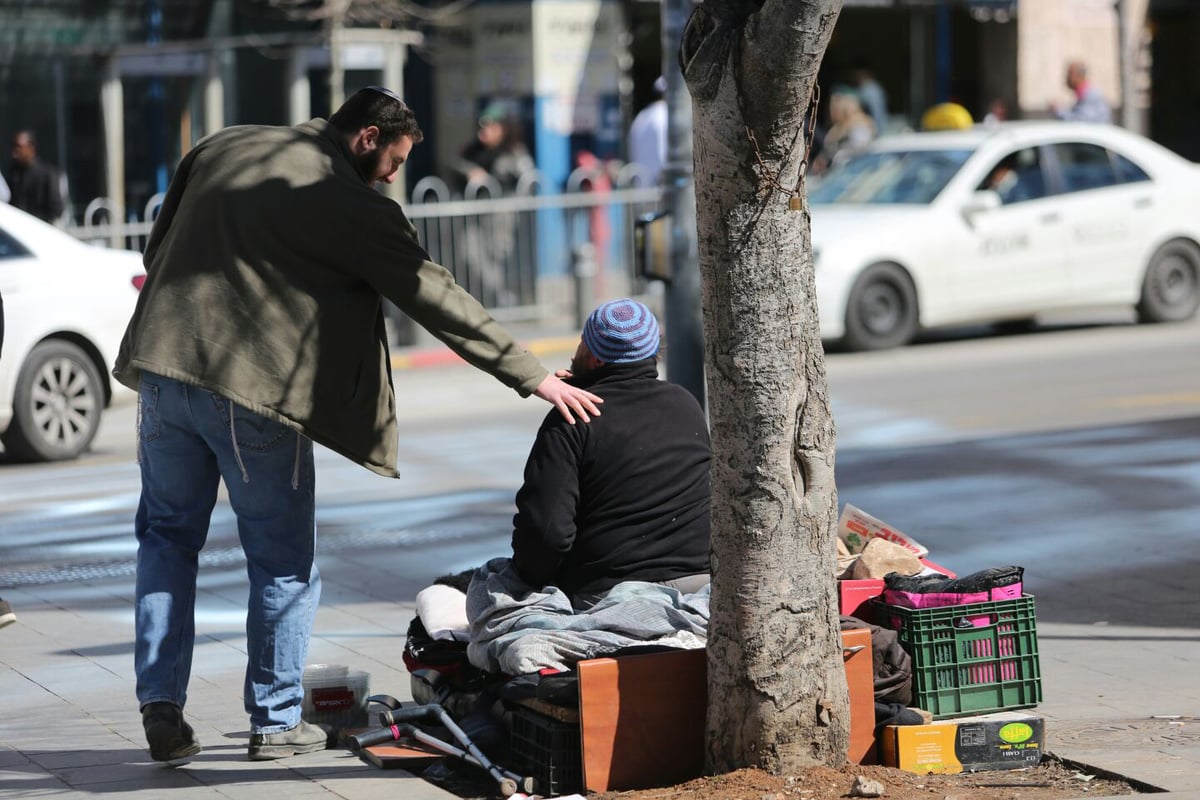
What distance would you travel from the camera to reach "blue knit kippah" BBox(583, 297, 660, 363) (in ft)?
18.6

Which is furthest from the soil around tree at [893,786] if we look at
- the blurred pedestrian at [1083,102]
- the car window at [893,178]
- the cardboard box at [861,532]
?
the blurred pedestrian at [1083,102]

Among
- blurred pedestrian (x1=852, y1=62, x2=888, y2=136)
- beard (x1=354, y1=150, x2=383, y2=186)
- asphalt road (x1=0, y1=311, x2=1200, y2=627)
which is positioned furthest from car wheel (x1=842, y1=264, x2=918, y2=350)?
beard (x1=354, y1=150, x2=383, y2=186)

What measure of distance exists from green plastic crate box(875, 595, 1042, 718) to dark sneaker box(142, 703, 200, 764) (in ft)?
6.62

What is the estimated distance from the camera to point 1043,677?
252 inches

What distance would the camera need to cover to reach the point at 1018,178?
53.8ft

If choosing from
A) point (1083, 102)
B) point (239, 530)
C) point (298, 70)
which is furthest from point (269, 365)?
point (1083, 102)

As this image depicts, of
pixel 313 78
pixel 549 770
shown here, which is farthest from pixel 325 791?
pixel 313 78

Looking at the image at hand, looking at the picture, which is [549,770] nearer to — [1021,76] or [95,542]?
[95,542]

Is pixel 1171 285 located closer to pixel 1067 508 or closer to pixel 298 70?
pixel 1067 508

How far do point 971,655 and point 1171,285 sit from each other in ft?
41.0

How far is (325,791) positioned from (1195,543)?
4.74m

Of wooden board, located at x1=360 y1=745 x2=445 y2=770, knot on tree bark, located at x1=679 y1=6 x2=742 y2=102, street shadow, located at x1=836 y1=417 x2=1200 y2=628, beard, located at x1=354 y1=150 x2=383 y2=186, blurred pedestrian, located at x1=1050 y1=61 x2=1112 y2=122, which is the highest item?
blurred pedestrian, located at x1=1050 y1=61 x2=1112 y2=122

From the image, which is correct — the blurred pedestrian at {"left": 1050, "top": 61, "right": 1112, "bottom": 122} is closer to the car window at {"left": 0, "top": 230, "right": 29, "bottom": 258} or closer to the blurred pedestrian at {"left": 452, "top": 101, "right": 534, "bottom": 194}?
the blurred pedestrian at {"left": 452, "top": 101, "right": 534, "bottom": 194}

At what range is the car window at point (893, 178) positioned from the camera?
641 inches
